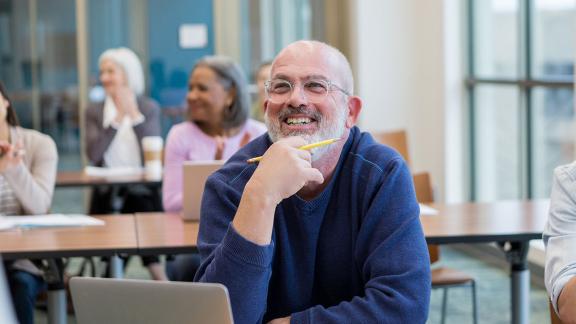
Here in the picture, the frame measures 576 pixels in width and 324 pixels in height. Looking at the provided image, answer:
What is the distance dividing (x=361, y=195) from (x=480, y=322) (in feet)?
9.58

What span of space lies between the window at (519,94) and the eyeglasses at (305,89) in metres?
3.50

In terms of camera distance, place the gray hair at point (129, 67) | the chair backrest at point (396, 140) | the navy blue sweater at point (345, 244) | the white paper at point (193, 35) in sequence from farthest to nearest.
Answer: the white paper at point (193, 35)
the gray hair at point (129, 67)
the chair backrest at point (396, 140)
the navy blue sweater at point (345, 244)

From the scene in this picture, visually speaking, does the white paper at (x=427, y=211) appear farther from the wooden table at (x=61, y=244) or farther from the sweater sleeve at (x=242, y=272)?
the sweater sleeve at (x=242, y=272)

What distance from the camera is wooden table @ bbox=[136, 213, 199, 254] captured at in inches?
132

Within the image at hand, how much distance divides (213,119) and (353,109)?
2.19 metres

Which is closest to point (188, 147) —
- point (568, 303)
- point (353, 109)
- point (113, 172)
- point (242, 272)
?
point (113, 172)

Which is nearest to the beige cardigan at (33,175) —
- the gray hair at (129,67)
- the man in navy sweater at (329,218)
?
the man in navy sweater at (329,218)

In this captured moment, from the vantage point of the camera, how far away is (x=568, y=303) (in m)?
2.19

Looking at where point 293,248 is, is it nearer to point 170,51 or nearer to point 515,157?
point 515,157

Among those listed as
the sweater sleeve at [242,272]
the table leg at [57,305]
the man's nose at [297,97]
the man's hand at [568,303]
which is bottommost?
the table leg at [57,305]

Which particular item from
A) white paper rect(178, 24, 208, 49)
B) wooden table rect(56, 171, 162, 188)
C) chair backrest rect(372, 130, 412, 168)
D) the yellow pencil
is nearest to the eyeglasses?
the yellow pencil

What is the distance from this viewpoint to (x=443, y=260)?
673 cm

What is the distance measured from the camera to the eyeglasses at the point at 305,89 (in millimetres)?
2332

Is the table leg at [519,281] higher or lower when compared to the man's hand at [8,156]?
lower
